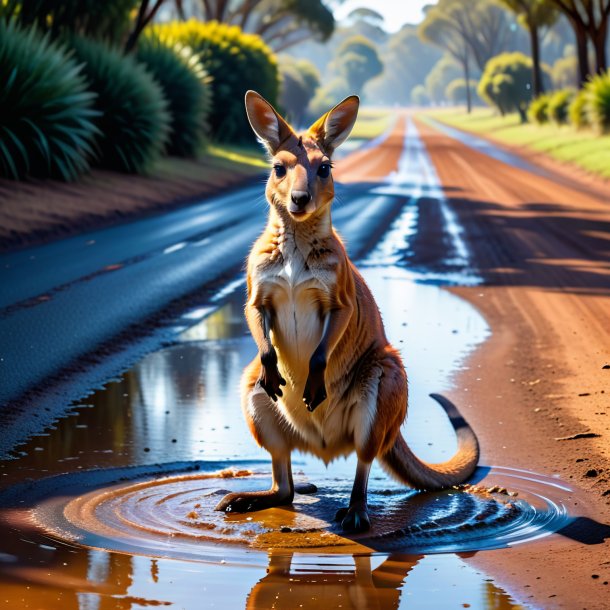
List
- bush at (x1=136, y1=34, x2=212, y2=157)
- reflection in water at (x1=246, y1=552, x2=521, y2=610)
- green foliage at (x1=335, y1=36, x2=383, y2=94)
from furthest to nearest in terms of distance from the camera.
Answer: green foliage at (x1=335, y1=36, x2=383, y2=94) → bush at (x1=136, y1=34, x2=212, y2=157) → reflection in water at (x1=246, y1=552, x2=521, y2=610)

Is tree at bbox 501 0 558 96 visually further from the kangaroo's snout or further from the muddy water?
the kangaroo's snout

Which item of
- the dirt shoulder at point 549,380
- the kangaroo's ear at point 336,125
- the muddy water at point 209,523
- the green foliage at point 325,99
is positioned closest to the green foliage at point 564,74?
the green foliage at point 325,99

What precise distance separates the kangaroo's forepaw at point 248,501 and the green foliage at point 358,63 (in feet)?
610

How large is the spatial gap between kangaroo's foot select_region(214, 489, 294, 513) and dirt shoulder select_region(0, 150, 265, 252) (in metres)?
12.1

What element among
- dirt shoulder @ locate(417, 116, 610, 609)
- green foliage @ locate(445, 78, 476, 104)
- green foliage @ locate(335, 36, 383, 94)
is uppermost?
green foliage @ locate(335, 36, 383, 94)

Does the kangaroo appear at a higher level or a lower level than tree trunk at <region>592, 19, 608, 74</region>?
lower

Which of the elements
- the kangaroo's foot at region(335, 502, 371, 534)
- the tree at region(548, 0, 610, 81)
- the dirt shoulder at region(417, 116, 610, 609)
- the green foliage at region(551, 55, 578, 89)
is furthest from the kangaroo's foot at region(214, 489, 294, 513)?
the green foliage at region(551, 55, 578, 89)

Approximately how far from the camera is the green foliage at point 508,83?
8512cm

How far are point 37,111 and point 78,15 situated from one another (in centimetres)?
870

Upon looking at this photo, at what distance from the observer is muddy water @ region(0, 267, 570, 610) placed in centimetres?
480

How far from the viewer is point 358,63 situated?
190m

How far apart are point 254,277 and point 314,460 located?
69.1 inches

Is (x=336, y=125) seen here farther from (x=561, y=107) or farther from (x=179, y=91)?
(x=561, y=107)

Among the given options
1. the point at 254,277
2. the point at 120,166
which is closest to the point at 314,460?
the point at 254,277
